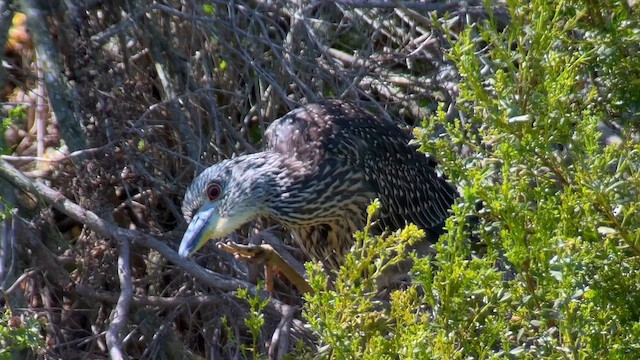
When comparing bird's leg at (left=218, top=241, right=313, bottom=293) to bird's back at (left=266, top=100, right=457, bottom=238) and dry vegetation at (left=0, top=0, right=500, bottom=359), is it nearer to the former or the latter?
dry vegetation at (left=0, top=0, right=500, bottom=359)

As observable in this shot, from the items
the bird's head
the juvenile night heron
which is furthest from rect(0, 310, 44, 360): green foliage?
the juvenile night heron

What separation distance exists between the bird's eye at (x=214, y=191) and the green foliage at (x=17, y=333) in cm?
106

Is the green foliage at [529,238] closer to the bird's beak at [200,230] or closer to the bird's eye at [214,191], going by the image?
the bird's beak at [200,230]

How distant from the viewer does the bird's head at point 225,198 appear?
4.11 meters

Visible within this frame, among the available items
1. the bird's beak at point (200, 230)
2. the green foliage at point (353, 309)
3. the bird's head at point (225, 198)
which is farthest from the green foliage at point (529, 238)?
the bird's head at point (225, 198)

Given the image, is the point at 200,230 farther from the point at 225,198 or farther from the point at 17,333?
the point at 17,333

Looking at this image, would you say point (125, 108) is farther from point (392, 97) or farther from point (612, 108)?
point (612, 108)

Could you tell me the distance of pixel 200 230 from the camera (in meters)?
4.09

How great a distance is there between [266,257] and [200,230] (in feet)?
0.94

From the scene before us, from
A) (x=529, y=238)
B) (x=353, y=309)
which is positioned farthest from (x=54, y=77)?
(x=529, y=238)

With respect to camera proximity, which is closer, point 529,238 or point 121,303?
point 529,238

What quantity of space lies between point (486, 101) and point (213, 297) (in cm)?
207

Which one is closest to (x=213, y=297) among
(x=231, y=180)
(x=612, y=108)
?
(x=231, y=180)

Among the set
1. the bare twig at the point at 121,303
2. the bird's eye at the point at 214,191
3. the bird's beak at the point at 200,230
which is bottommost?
the bare twig at the point at 121,303
